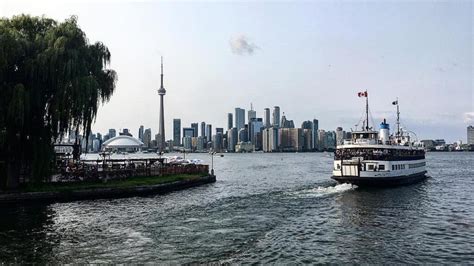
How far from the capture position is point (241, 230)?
31.8 m

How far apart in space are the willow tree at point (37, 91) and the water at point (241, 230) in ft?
21.0

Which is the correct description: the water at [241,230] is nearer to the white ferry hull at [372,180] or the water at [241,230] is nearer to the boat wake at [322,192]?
the boat wake at [322,192]

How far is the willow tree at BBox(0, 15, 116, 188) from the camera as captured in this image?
42.2 metres

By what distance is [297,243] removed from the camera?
28.7m

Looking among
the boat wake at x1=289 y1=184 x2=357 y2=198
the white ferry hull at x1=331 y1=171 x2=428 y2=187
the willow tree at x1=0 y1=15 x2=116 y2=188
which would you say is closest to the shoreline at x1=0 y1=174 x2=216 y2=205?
the willow tree at x1=0 y1=15 x2=116 y2=188

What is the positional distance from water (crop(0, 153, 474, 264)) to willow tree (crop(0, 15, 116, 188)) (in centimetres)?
641

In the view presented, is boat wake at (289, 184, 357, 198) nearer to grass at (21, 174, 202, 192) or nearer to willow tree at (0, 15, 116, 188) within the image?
grass at (21, 174, 202, 192)

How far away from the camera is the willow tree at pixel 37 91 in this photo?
139ft

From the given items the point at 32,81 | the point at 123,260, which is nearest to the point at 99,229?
the point at 123,260

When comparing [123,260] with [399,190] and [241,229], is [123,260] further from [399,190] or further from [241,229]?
[399,190]

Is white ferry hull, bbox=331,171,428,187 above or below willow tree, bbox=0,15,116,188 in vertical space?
below

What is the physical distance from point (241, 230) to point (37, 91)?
26.6 m

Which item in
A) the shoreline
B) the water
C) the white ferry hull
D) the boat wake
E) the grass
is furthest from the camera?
the white ferry hull

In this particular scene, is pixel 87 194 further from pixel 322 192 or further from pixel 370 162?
pixel 370 162
